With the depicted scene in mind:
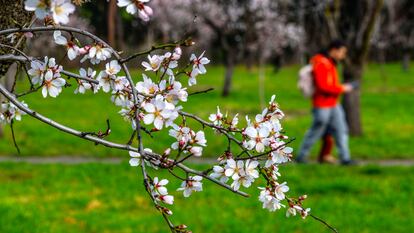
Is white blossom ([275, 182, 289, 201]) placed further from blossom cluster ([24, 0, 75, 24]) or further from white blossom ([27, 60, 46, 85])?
blossom cluster ([24, 0, 75, 24])

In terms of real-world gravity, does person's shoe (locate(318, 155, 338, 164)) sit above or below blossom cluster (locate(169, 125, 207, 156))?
below

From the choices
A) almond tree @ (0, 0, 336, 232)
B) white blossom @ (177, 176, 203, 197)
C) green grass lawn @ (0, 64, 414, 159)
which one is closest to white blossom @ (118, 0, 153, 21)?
almond tree @ (0, 0, 336, 232)

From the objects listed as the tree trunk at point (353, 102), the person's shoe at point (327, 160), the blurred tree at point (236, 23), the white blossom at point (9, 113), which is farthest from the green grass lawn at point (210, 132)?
the white blossom at point (9, 113)

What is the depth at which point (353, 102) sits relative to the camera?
47.4 ft

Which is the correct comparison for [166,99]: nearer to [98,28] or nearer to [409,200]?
[409,200]

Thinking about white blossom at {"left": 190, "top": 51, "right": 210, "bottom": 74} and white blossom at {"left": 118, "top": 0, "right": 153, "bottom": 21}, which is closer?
white blossom at {"left": 118, "top": 0, "right": 153, "bottom": 21}

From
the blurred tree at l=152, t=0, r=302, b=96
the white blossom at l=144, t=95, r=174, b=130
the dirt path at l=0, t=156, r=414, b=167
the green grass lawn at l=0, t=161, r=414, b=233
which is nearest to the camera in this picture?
the white blossom at l=144, t=95, r=174, b=130

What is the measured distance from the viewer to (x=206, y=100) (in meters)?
27.0

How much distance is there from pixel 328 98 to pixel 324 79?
444 mm

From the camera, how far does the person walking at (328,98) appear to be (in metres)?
10.4

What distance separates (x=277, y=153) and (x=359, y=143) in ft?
38.5

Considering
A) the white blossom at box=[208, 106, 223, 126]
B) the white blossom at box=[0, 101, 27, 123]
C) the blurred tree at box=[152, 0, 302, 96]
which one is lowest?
the white blossom at box=[208, 106, 223, 126]

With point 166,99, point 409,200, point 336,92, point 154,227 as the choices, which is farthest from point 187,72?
point 336,92

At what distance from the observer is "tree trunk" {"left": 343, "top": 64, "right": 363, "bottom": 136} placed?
13844 millimetres
